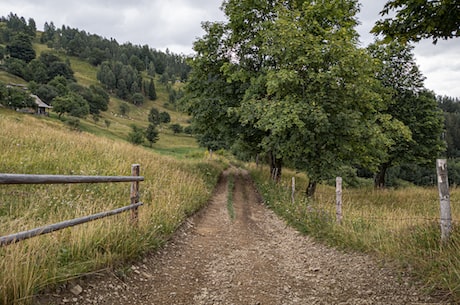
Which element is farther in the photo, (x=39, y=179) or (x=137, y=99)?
(x=137, y=99)

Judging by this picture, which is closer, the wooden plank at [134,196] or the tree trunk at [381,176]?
the wooden plank at [134,196]

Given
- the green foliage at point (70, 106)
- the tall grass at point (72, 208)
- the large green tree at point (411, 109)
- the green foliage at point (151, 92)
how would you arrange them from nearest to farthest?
the tall grass at point (72, 208), the large green tree at point (411, 109), the green foliage at point (70, 106), the green foliage at point (151, 92)

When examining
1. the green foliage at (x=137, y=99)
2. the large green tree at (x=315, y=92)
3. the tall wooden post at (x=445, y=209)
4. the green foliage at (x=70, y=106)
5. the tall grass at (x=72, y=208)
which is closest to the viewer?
the tall grass at (x=72, y=208)

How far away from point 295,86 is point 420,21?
306 inches

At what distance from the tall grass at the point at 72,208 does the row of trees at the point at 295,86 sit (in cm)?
525

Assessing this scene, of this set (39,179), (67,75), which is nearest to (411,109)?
(39,179)

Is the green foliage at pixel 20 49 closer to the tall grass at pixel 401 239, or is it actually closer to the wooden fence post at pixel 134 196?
the wooden fence post at pixel 134 196

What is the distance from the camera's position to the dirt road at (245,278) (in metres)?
4.20

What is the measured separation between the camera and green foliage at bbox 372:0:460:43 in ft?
17.8

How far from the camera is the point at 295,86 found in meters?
13.4

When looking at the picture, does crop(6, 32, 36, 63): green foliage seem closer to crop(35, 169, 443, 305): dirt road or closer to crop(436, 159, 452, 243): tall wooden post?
crop(35, 169, 443, 305): dirt road

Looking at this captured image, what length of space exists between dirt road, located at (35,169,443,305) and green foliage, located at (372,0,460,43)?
4675 millimetres

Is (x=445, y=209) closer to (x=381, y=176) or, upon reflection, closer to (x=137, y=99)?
(x=381, y=176)

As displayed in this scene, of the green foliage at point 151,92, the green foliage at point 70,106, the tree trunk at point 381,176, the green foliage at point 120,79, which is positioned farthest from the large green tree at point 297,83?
the green foliage at point 151,92
